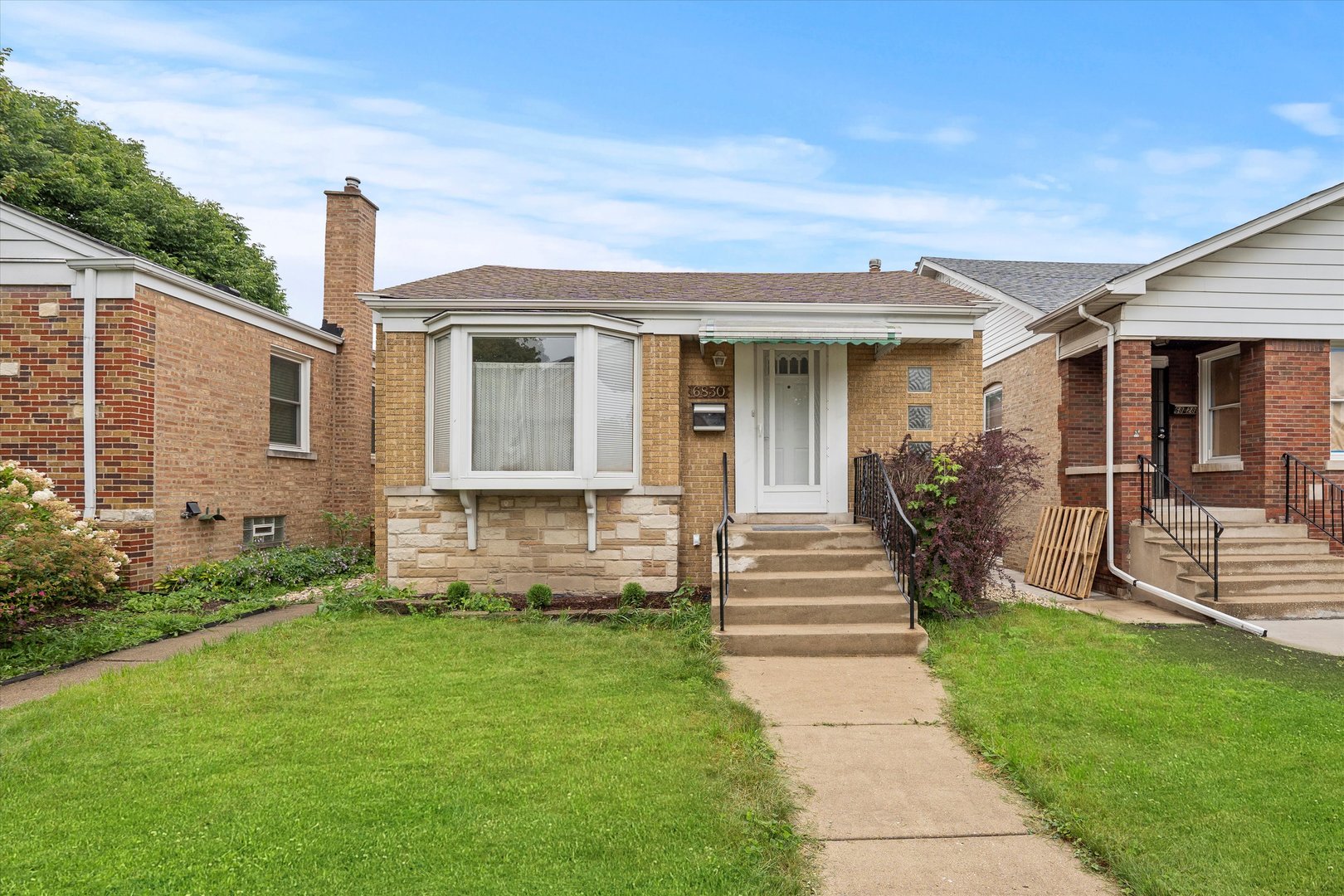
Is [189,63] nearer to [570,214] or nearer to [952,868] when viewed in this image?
[570,214]

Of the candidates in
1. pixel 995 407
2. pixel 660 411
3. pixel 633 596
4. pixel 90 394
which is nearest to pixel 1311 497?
pixel 995 407

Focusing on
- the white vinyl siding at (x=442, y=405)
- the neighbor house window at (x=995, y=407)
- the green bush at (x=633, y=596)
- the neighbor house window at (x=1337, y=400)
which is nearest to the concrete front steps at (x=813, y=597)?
the green bush at (x=633, y=596)

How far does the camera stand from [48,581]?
6.77 meters

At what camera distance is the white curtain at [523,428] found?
8.36 metres

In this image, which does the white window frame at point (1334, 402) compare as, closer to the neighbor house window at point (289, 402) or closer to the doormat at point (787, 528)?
the doormat at point (787, 528)

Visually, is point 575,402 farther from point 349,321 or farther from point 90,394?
point 349,321

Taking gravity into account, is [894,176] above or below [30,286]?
above

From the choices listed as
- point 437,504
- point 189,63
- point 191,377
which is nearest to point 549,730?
point 437,504

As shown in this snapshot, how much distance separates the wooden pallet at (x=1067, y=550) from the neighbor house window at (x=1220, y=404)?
7.18ft

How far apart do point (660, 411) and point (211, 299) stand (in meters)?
6.30

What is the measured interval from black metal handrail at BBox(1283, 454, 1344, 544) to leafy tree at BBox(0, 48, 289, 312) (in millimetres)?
22454

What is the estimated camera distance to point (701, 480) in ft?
29.8

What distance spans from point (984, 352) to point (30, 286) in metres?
14.8

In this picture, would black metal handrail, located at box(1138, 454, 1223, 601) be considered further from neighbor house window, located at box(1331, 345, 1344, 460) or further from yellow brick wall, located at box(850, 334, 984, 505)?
yellow brick wall, located at box(850, 334, 984, 505)
